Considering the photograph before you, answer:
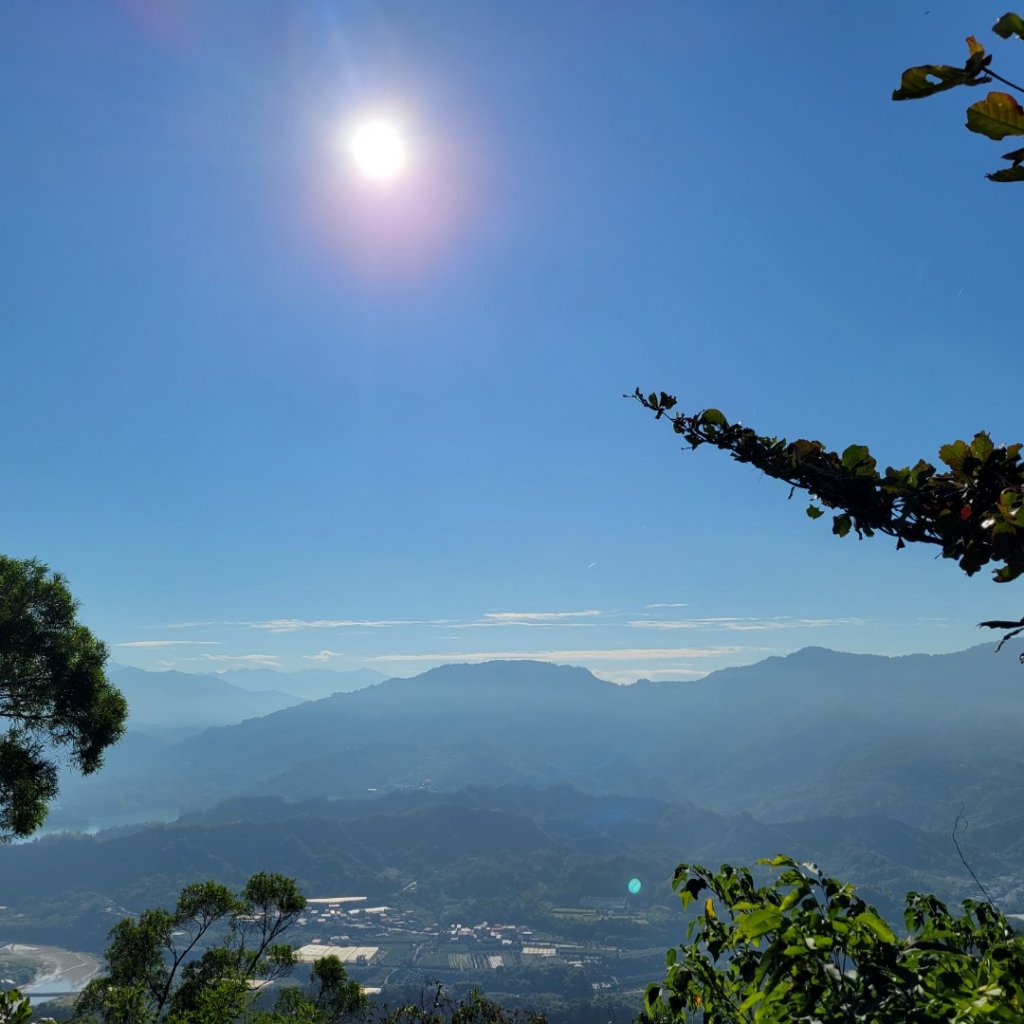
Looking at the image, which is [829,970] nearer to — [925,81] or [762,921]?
[762,921]

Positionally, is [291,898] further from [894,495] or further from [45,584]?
[894,495]

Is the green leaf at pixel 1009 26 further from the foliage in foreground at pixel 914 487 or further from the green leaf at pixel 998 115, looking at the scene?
the foliage in foreground at pixel 914 487

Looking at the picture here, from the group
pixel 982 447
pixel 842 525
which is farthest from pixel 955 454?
pixel 842 525

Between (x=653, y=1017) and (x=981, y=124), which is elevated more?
(x=981, y=124)

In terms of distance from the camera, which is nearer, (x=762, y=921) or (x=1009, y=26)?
(x=1009, y=26)

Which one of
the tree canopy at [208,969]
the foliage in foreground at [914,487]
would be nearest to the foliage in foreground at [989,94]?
the foliage in foreground at [914,487]

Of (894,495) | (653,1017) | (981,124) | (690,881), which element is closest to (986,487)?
(894,495)

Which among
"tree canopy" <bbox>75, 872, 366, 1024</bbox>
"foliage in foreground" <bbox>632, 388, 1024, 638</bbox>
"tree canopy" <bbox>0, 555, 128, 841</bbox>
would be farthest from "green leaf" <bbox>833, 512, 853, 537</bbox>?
"tree canopy" <bbox>75, 872, 366, 1024</bbox>

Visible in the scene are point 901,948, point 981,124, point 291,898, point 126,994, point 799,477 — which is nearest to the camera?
point 981,124
